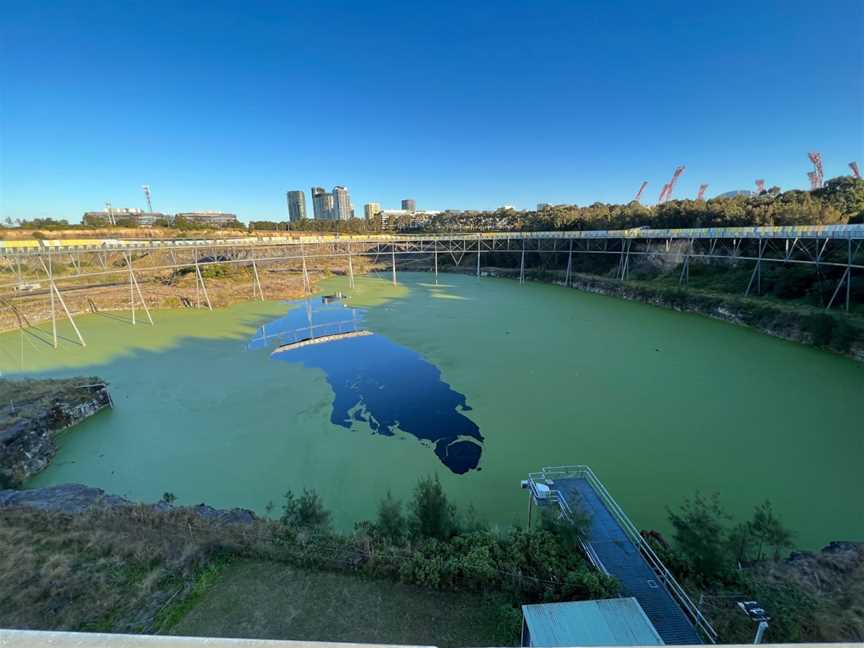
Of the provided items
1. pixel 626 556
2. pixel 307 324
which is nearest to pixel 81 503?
pixel 626 556

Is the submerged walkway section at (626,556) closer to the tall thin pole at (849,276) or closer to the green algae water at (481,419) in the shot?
the green algae water at (481,419)

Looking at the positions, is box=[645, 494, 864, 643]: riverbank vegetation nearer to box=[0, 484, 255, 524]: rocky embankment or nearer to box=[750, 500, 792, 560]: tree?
box=[750, 500, 792, 560]: tree

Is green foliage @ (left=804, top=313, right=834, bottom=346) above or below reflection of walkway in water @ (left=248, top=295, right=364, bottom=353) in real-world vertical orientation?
above

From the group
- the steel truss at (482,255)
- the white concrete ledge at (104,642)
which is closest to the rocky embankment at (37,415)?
the steel truss at (482,255)

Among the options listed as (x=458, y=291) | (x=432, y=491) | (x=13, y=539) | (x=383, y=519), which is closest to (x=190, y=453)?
(x=13, y=539)

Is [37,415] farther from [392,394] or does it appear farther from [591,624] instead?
[591,624]

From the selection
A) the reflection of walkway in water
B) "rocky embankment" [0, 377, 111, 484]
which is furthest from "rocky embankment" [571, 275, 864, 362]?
"rocky embankment" [0, 377, 111, 484]
